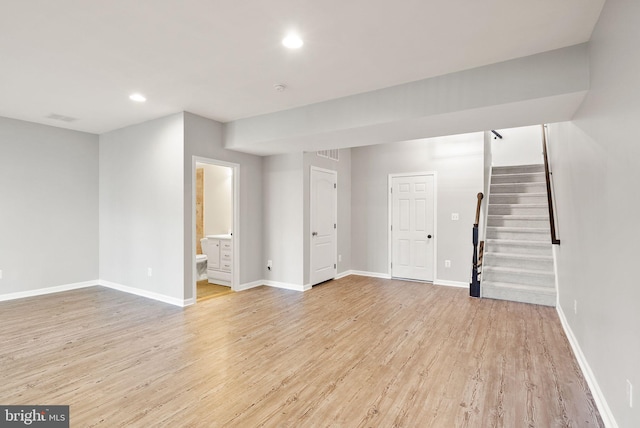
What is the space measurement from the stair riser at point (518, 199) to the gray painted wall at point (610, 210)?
2.80 meters

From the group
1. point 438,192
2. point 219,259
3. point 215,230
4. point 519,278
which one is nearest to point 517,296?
point 519,278

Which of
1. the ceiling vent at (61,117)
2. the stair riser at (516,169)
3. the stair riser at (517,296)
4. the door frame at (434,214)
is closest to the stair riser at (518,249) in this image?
the stair riser at (517,296)

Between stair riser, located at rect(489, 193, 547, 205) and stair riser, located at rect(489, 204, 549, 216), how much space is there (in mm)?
151

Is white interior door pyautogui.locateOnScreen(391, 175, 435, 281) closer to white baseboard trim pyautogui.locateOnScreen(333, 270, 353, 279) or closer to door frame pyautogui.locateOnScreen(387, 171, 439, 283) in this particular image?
door frame pyautogui.locateOnScreen(387, 171, 439, 283)

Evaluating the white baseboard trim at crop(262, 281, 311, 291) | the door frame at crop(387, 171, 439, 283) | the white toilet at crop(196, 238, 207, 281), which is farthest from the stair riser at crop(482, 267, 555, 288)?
the white toilet at crop(196, 238, 207, 281)

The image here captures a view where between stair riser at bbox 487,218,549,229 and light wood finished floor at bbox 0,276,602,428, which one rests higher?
stair riser at bbox 487,218,549,229

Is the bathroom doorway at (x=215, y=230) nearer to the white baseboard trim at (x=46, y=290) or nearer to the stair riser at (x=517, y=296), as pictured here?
the white baseboard trim at (x=46, y=290)

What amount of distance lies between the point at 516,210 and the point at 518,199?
282 mm

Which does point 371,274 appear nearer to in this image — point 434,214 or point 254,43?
point 434,214

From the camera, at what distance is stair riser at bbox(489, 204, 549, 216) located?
212 inches

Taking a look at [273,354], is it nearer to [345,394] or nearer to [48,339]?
[345,394]

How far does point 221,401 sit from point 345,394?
0.89m

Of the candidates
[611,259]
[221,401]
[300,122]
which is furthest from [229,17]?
[611,259]

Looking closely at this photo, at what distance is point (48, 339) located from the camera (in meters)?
3.31
